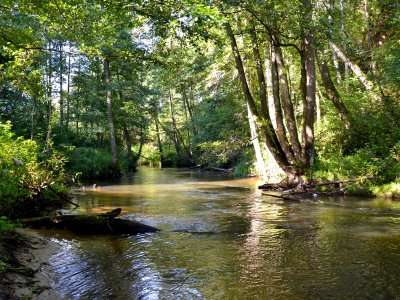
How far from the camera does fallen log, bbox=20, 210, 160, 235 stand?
7797 millimetres

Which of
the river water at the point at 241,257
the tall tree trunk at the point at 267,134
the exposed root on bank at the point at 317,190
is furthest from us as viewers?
the tall tree trunk at the point at 267,134

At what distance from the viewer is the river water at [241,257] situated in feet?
16.1

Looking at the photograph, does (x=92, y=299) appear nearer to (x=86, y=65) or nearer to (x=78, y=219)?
(x=78, y=219)

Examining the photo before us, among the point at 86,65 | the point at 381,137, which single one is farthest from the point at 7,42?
the point at 86,65

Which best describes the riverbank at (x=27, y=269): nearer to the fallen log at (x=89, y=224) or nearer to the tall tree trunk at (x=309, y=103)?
the fallen log at (x=89, y=224)

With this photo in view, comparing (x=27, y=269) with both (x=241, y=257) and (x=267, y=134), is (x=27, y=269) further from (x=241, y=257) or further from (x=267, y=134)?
(x=267, y=134)

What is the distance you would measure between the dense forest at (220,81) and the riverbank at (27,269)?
987 mm

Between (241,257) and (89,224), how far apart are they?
3382mm

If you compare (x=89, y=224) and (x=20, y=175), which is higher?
(x=20, y=175)

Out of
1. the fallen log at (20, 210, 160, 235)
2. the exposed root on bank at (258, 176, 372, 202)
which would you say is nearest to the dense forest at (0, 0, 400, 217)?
the exposed root on bank at (258, 176, 372, 202)

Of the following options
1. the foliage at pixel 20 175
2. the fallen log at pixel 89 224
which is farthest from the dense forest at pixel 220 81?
the fallen log at pixel 89 224

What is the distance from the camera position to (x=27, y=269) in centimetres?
497

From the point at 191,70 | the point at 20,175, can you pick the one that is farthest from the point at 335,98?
the point at 20,175

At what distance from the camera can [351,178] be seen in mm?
14047
